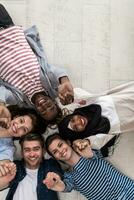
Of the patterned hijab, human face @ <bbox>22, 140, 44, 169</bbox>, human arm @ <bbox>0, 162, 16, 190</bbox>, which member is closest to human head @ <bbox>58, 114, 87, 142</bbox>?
the patterned hijab

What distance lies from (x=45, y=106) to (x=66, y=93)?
3.8 inches

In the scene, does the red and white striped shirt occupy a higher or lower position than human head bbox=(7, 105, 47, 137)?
higher

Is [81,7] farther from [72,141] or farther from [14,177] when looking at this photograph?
[14,177]

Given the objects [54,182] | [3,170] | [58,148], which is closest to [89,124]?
[58,148]

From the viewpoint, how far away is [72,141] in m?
1.44

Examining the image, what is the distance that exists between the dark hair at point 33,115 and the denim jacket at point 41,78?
0.03 meters

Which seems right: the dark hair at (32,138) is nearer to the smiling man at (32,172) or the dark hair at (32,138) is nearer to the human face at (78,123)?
the smiling man at (32,172)

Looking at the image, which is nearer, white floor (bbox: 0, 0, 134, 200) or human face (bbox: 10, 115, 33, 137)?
human face (bbox: 10, 115, 33, 137)

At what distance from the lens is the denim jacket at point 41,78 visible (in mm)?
1439

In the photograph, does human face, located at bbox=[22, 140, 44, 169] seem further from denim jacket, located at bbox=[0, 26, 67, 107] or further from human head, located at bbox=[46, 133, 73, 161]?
denim jacket, located at bbox=[0, 26, 67, 107]

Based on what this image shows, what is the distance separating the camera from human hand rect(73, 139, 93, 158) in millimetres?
1398

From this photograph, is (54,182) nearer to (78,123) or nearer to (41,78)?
(78,123)

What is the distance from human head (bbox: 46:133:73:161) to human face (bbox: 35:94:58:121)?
0.09 m

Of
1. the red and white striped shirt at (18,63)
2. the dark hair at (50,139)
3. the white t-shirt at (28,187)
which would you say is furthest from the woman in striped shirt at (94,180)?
the red and white striped shirt at (18,63)
